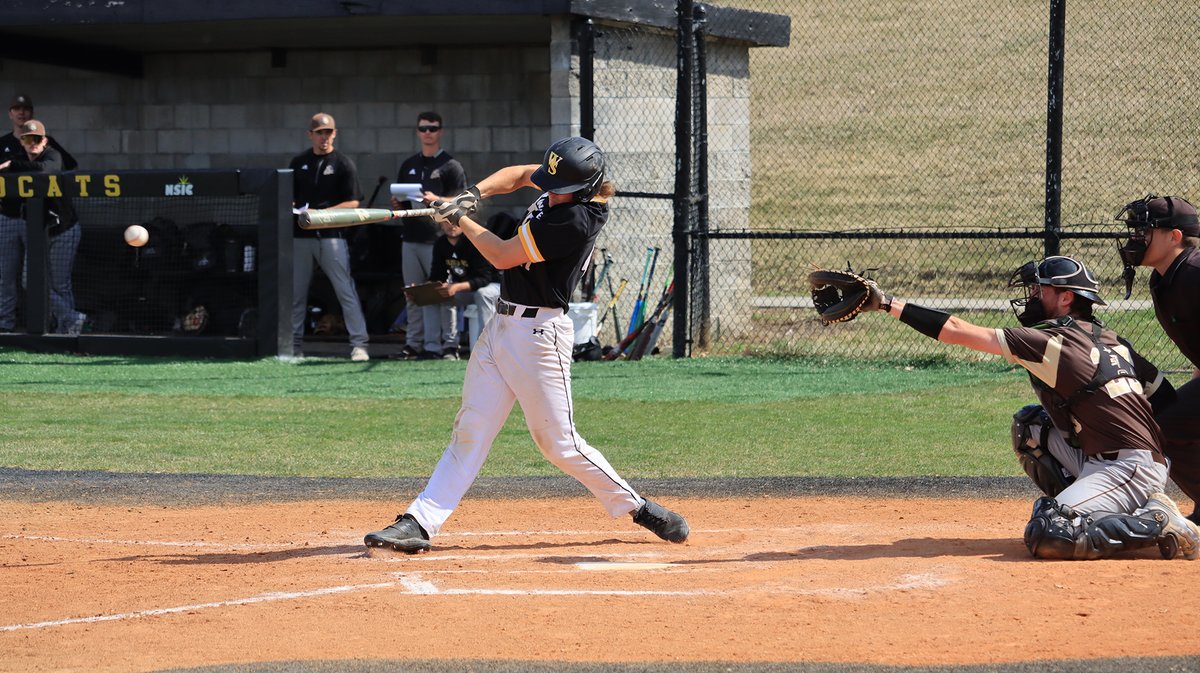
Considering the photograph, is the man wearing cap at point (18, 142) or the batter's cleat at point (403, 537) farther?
the man wearing cap at point (18, 142)

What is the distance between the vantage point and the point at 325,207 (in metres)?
12.9

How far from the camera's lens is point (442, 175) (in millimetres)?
12758

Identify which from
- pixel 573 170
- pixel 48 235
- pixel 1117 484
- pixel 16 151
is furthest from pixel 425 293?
pixel 1117 484

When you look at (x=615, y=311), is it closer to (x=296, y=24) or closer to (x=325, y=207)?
(x=325, y=207)

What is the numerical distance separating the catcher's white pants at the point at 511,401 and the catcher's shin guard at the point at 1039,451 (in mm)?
1750

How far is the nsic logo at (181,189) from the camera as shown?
1298cm

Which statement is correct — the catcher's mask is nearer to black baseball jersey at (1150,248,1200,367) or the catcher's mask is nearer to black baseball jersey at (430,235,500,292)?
black baseball jersey at (1150,248,1200,367)

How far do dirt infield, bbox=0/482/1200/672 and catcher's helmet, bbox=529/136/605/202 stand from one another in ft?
4.98

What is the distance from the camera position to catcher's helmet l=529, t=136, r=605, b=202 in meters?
5.75

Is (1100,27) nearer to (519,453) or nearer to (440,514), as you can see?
(519,453)

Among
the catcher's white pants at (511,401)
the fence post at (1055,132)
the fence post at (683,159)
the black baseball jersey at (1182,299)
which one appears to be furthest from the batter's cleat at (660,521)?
the fence post at (683,159)

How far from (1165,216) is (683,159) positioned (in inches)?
285

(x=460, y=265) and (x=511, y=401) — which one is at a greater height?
(x=460, y=265)

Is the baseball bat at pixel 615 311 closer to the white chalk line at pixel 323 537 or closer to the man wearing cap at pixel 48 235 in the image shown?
the man wearing cap at pixel 48 235
